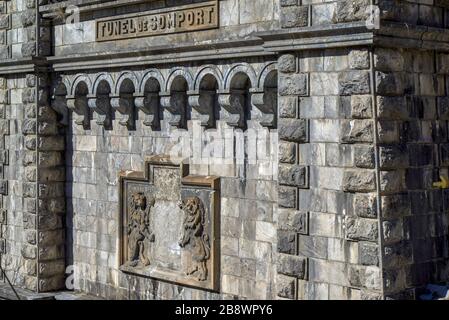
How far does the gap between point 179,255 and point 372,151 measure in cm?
422

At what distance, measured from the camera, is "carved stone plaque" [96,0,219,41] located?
41.3 ft

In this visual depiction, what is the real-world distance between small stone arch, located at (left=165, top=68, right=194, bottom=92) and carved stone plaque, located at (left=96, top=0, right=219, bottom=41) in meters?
0.58

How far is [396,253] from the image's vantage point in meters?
10.2

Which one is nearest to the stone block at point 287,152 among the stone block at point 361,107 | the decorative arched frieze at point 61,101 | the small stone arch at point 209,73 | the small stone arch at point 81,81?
the stone block at point 361,107

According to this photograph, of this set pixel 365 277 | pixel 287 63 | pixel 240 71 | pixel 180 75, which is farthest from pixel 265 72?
pixel 365 277

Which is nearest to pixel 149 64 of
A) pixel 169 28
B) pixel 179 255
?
pixel 169 28

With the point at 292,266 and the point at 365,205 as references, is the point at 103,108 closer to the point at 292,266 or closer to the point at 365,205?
the point at 292,266

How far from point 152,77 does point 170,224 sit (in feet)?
7.27

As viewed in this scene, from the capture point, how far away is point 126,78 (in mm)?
14047

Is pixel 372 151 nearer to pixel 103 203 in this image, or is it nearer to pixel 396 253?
pixel 396 253

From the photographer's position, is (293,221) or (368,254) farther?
(293,221)

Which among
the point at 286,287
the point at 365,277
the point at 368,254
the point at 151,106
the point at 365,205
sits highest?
the point at 151,106

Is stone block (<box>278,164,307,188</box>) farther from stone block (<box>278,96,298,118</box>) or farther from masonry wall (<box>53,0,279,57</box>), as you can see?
masonry wall (<box>53,0,279,57</box>)

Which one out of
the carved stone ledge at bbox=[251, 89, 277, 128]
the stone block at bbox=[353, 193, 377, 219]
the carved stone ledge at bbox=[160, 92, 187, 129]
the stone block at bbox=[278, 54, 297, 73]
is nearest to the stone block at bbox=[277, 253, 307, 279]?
the stone block at bbox=[353, 193, 377, 219]
